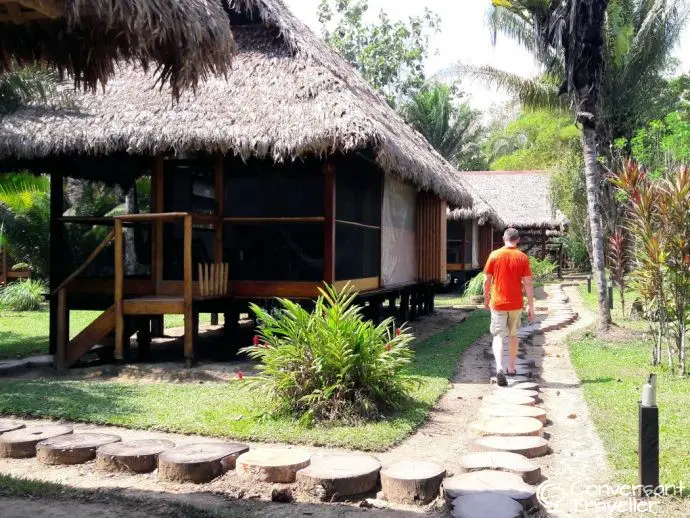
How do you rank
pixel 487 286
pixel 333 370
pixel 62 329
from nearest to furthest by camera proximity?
pixel 333 370, pixel 487 286, pixel 62 329

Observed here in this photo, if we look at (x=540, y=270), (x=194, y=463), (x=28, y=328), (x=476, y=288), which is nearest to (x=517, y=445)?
(x=194, y=463)

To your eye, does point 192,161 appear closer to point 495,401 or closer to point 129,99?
point 129,99

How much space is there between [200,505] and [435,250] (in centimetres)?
986

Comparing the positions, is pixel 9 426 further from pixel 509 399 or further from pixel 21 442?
pixel 509 399

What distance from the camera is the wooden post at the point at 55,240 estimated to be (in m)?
9.01

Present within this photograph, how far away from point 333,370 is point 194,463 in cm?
151

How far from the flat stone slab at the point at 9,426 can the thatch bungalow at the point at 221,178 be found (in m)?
2.66

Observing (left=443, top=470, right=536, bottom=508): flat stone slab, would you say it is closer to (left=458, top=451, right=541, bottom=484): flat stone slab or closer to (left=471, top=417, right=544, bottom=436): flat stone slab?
(left=458, top=451, right=541, bottom=484): flat stone slab

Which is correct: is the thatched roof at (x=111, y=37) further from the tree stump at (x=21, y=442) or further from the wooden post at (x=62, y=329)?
the wooden post at (x=62, y=329)

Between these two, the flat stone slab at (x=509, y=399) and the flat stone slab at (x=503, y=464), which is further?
the flat stone slab at (x=509, y=399)

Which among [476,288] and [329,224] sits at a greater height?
[329,224]

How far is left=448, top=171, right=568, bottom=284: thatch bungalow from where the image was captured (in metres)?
20.7

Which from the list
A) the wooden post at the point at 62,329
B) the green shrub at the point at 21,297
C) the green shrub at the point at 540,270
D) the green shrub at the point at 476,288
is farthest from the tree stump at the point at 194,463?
the green shrub at the point at 540,270

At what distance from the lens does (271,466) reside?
13.3ft
